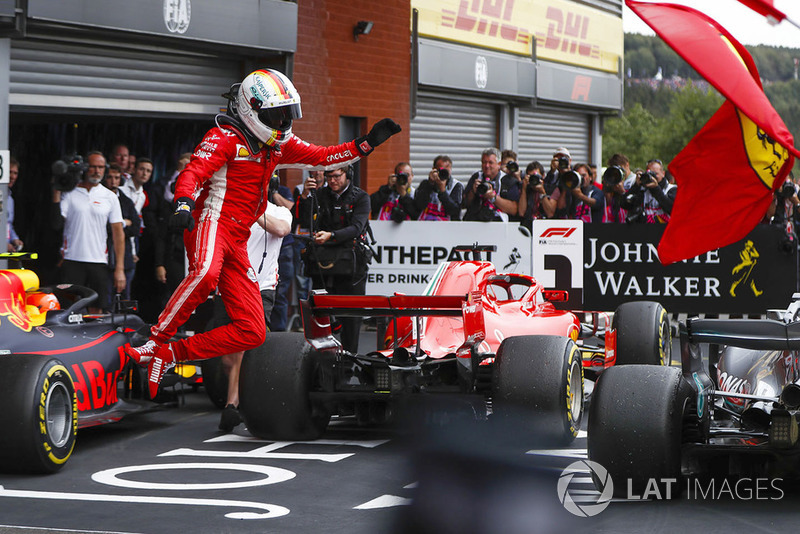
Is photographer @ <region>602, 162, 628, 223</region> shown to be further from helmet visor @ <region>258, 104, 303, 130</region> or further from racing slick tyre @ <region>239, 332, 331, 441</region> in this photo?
racing slick tyre @ <region>239, 332, 331, 441</region>

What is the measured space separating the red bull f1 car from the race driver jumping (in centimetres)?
27

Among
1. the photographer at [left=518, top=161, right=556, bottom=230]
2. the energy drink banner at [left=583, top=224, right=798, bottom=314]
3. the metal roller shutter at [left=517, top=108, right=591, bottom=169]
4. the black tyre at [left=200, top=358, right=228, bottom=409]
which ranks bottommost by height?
the black tyre at [left=200, top=358, right=228, bottom=409]

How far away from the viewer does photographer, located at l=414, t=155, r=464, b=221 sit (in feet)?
47.0

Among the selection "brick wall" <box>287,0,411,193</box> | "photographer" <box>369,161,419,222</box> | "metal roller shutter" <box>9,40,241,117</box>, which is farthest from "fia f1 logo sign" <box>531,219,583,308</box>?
"metal roller shutter" <box>9,40,241,117</box>

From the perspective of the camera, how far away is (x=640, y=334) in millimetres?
9047

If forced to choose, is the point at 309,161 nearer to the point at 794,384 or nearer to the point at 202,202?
the point at 202,202

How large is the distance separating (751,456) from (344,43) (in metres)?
12.7

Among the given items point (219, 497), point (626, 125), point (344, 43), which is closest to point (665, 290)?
point (344, 43)

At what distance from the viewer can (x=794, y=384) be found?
19.0 ft

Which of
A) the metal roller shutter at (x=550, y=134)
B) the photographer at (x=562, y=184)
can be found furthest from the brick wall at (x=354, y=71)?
the metal roller shutter at (x=550, y=134)

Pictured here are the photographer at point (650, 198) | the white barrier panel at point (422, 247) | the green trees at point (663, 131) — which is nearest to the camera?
the photographer at point (650, 198)

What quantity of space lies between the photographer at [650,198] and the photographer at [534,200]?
37.2 inches

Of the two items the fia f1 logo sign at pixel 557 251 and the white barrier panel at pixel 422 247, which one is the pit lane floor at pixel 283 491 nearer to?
the fia f1 logo sign at pixel 557 251

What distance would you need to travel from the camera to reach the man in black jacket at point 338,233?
34.7 feet
